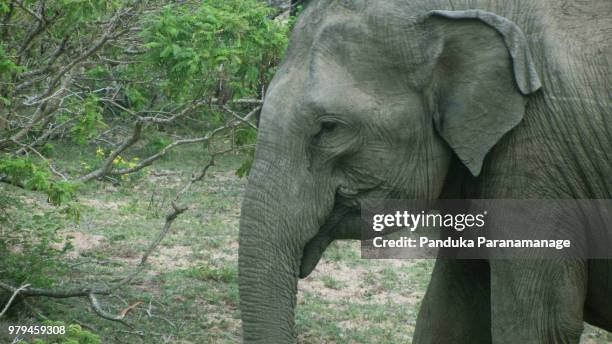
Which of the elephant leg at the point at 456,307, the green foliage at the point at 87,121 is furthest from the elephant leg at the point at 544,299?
the green foliage at the point at 87,121

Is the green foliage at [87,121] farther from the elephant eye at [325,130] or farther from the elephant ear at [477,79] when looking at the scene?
the elephant ear at [477,79]

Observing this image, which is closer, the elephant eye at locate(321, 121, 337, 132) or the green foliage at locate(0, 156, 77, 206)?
the elephant eye at locate(321, 121, 337, 132)

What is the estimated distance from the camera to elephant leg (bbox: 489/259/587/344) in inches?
165

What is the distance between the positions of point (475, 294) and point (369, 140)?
1.19 meters

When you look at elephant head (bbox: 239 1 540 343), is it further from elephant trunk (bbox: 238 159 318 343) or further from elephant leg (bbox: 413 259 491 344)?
elephant leg (bbox: 413 259 491 344)

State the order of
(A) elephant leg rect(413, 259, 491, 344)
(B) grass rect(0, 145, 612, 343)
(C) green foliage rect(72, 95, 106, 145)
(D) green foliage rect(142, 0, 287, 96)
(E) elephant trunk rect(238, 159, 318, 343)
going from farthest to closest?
(B) grass rect(0, 145, 612, 343) → (C) green foliage rect(72, 95, 106, 145) → (D) green foliage rect(142, 0, 287, 96) → (A) elephant leg rect(413, 259, 491, 344) → (E) elephant trunk rect(238, 159, 318, 343)

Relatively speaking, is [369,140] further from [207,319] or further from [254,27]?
[207,319]

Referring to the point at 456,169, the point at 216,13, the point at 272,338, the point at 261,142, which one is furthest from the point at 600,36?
the point at 216,13

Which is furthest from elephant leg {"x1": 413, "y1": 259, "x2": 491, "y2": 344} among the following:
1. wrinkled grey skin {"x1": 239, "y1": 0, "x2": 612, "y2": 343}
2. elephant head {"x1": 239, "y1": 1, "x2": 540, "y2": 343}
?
elephant head {"x1": 239, "y1": 1, "x2": 540, "y2": 343}

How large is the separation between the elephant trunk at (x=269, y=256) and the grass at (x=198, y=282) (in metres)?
2.66

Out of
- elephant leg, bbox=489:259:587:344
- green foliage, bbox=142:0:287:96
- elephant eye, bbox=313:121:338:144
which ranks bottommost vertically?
elephant leg, bbox=489:259:587:344

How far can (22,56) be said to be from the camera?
7.09 metres

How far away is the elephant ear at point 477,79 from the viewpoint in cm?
411

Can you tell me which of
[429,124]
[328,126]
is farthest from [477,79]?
[328,126]
